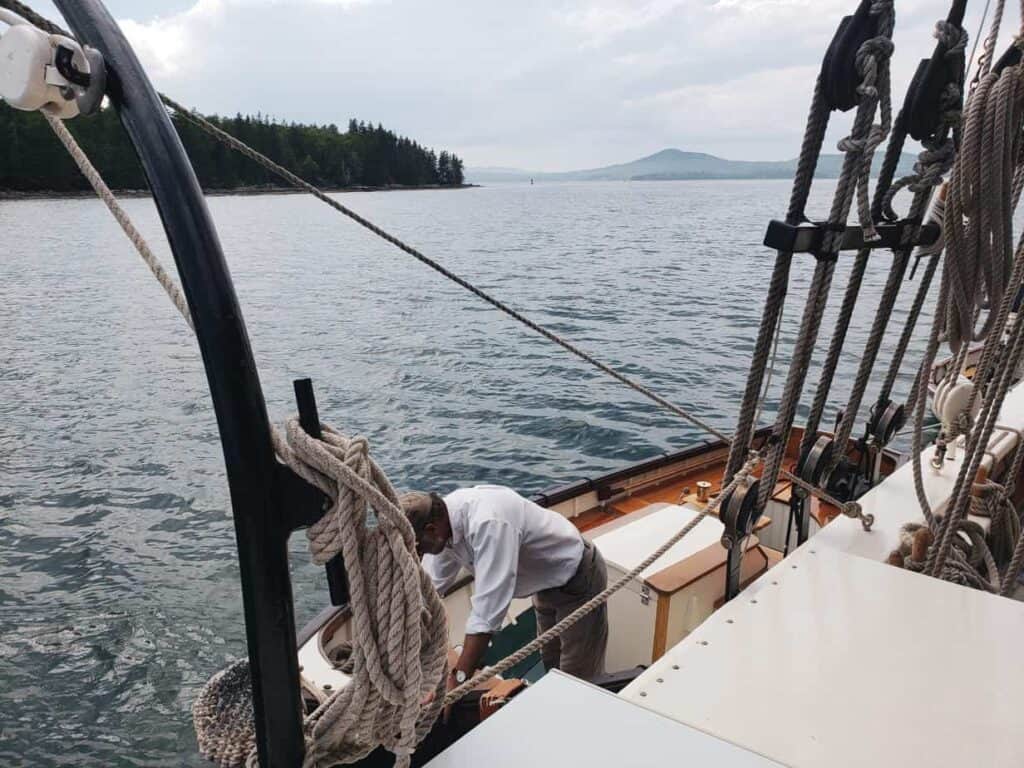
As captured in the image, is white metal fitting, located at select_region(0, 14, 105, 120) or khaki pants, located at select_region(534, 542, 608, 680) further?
khaki pants, located at select_region(534, 542, 608, 680)

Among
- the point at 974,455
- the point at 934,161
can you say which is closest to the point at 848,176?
the point at 934,161

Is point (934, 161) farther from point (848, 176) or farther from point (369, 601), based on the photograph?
point (369, 601)

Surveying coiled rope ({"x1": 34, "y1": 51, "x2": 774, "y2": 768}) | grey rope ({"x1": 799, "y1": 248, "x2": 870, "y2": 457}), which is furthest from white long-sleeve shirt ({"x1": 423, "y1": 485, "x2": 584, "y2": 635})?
coiled rope ({"x1": 34, "y1": 51, "x2": 774, "y2": 768})

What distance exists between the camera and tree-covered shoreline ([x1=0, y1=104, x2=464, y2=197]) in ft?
137

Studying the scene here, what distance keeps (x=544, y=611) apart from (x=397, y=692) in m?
2.21

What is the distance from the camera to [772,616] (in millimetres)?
1759

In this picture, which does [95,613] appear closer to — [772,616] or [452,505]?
[452,505]

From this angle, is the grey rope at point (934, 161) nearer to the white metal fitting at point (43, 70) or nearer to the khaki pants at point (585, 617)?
the khaki pants at point (585, 617)

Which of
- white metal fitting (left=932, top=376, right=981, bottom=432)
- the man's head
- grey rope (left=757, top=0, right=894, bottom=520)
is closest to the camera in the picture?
grey rope (left=757, top=0, right=894, bottom=520)

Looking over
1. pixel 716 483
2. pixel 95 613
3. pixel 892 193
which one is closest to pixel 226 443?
pixel 892 193

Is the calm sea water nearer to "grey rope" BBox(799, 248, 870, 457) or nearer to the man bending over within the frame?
the man bending over

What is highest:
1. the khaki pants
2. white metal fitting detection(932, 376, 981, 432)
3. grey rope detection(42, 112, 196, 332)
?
grey rope detection(42, 112, 196, 332)

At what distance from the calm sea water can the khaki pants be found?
118 inches

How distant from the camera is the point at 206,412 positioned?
10.9 metres
